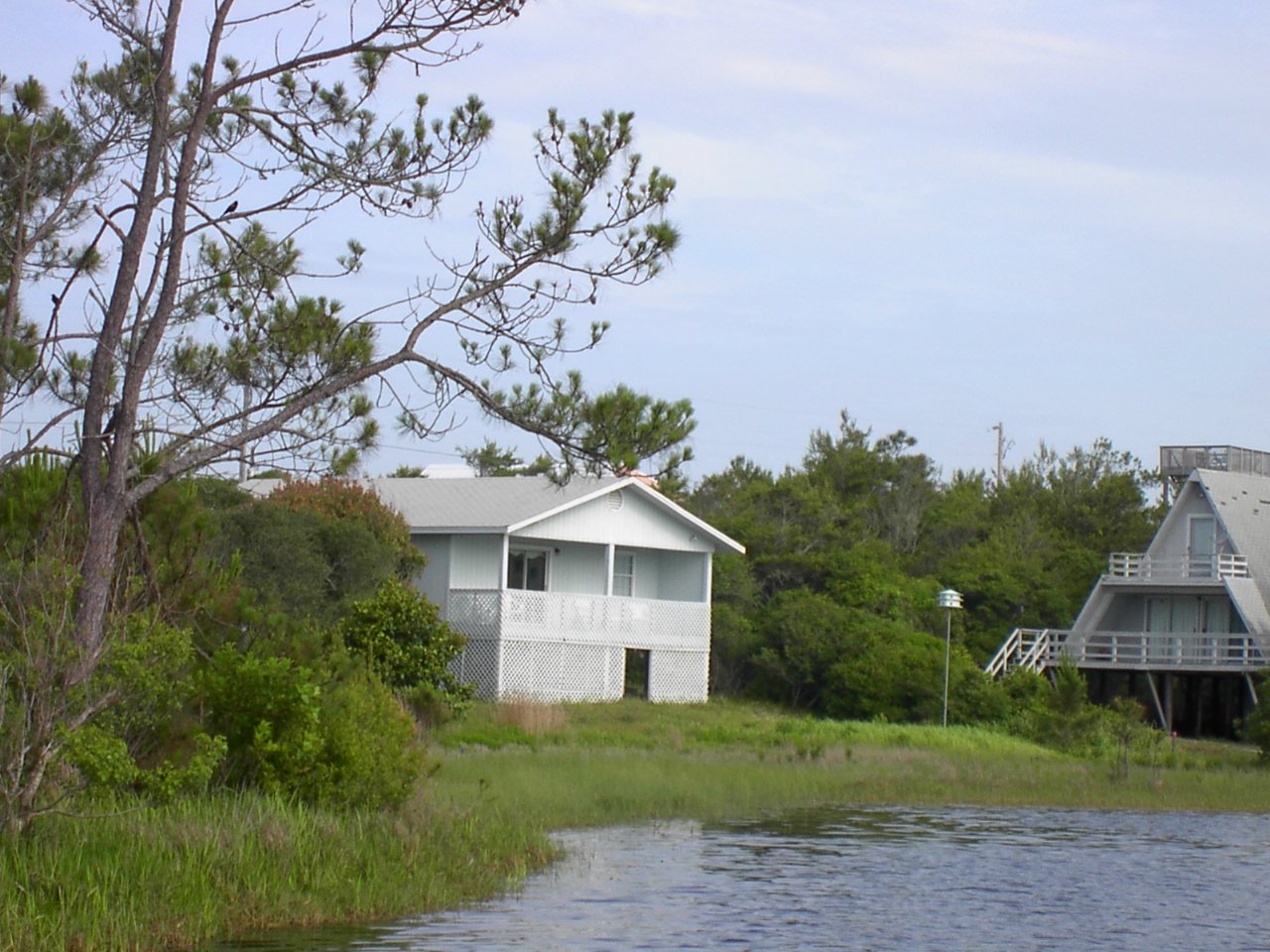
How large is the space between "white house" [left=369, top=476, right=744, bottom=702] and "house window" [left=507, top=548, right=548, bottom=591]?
0.03m

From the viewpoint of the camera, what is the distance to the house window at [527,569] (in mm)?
45156

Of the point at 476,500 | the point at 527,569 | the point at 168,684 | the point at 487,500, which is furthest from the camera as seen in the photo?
the point at 527,569

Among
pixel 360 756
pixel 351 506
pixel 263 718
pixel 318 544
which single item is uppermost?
pixel 351 506

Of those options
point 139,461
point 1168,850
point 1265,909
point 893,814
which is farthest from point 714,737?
point 139,461

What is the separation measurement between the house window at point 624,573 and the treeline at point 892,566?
2608 mm

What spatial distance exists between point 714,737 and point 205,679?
760 inches

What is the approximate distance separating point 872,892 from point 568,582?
28048 mm

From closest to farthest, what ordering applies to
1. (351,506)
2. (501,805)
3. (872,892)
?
1. (872,892)
2. (501,805)
3. (351,506)

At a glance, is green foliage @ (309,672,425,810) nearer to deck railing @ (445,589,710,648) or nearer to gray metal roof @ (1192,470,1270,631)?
deck railing @ (445,589,710,648)

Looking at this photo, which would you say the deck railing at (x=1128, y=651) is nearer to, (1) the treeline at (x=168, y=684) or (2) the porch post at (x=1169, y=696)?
(2) the porch post at (x=1169, y=696)

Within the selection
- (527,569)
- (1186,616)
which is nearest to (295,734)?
(527,569)

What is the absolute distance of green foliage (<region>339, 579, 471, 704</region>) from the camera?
33.8 metres

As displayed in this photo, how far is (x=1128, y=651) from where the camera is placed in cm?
5056

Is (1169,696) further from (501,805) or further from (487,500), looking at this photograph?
(501,805)
